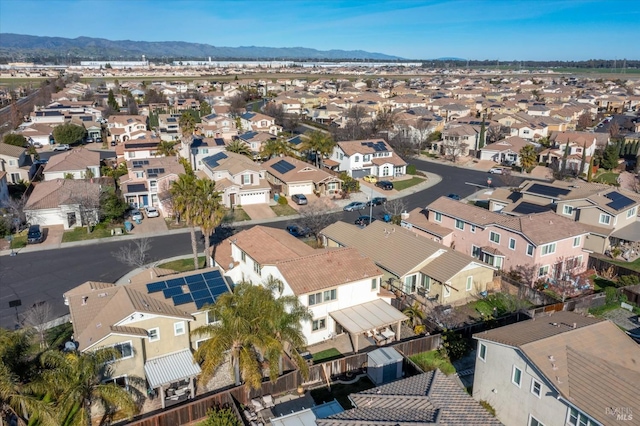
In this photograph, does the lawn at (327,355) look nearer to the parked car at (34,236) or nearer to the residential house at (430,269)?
the residential house at (430,269)

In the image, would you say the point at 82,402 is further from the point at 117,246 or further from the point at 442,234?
the point at 442,234

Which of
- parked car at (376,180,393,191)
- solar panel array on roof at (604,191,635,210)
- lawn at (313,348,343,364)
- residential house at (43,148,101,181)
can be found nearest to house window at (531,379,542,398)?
lawn at (313,348,343,364)

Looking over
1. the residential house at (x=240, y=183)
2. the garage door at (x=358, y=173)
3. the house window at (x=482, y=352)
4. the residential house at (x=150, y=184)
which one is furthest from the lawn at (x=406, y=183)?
the house window at (x=482, y=352)

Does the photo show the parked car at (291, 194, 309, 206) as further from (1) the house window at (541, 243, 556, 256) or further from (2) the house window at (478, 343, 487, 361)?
(2) the house window at (478, 343, 487, 361)

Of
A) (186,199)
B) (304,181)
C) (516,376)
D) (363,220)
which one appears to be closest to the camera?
(516,376)

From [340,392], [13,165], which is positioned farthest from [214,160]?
[340,392]

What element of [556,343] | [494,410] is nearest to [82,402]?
[494,410]

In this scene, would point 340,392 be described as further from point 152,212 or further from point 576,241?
point 152,212
